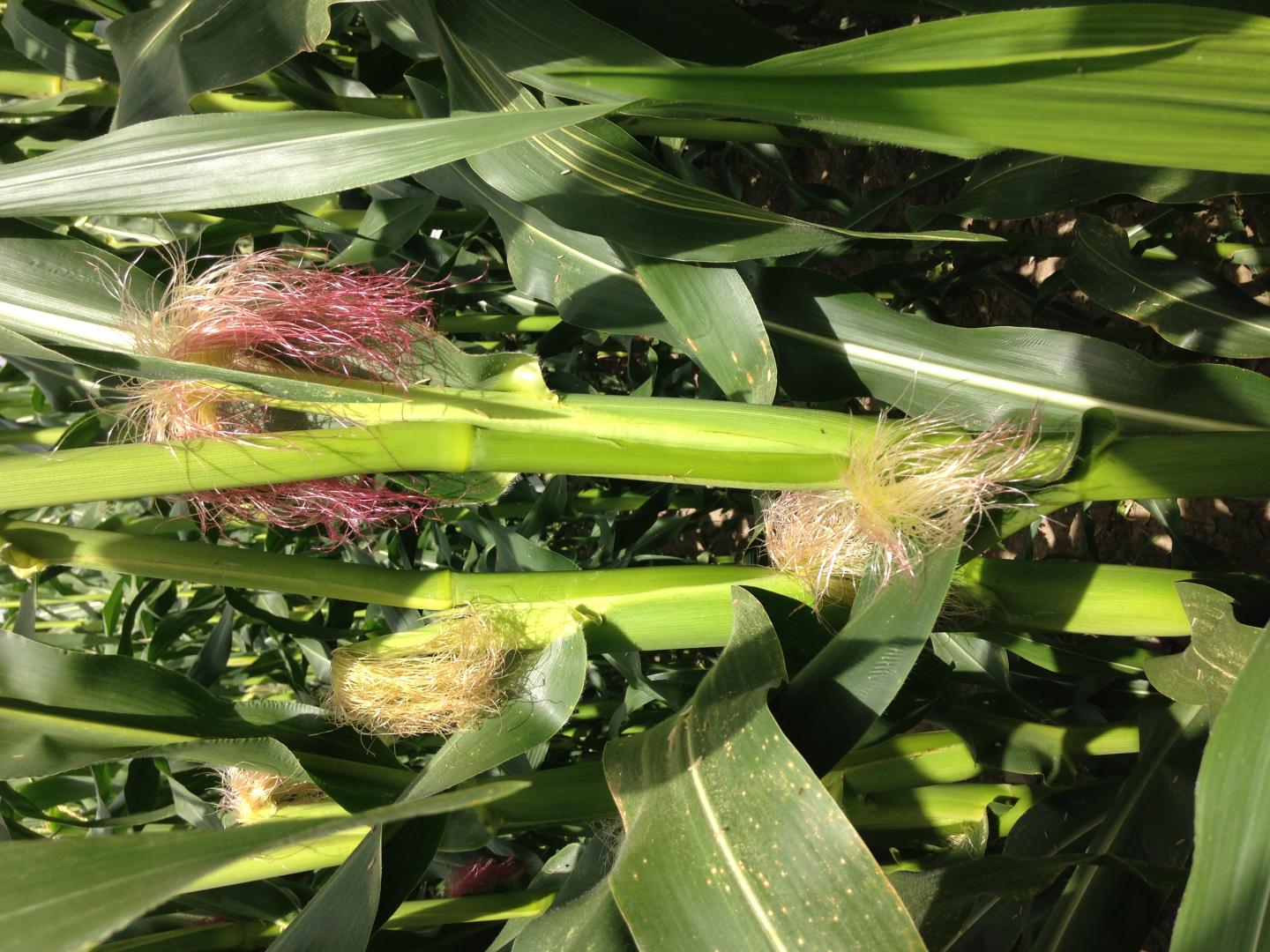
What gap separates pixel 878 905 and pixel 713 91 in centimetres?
60

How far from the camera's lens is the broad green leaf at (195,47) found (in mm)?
910

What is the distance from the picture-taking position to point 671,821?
77 centimetres

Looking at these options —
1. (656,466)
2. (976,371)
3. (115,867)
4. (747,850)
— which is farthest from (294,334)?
(976,371)

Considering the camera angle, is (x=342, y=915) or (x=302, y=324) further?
(x=302, y=324)

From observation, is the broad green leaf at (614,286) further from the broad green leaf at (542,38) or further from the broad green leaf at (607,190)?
the broad green leaf at (542,38)

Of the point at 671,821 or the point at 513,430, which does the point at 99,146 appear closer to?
the point at 513,430

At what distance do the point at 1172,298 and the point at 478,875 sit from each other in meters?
1.42

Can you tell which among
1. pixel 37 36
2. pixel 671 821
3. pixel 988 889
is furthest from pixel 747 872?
pixel 37 36

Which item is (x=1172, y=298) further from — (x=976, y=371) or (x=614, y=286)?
(x=614, y=286)

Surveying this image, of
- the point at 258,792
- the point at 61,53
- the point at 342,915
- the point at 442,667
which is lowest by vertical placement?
the point at 258,792

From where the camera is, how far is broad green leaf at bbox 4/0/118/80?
1123mm

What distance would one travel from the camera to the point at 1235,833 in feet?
1.88

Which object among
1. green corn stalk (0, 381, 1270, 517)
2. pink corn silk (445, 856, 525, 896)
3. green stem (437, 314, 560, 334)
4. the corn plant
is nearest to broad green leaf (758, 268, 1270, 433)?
the corn plant

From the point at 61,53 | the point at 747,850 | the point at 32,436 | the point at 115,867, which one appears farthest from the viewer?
the point at 32,436
